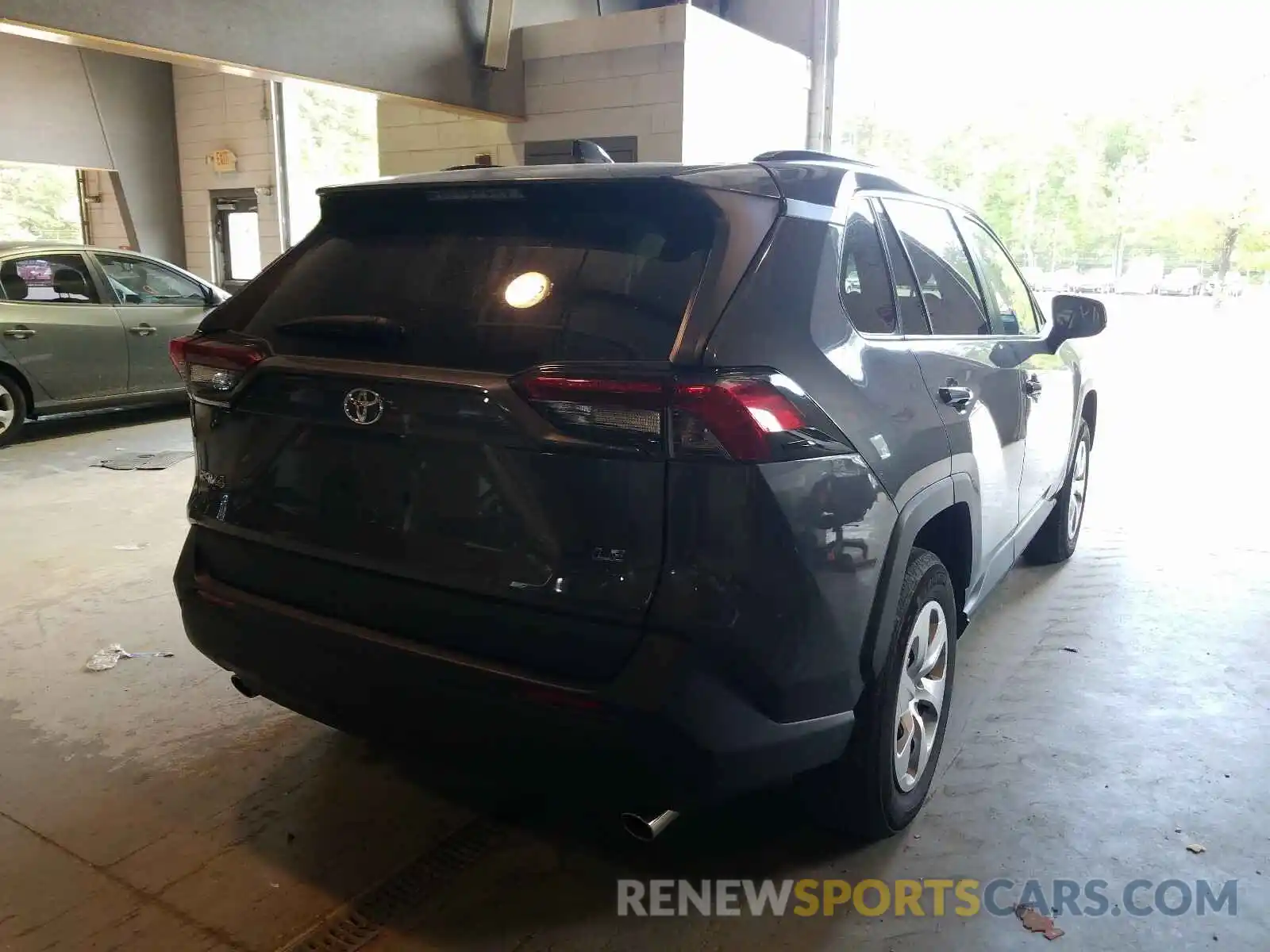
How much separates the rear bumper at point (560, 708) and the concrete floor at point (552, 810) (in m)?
0.15

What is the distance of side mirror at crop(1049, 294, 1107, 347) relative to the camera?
11.2 ft

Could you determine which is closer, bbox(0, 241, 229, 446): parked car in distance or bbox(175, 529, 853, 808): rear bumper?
bbox(175, 529, 853, 808): rear bumper

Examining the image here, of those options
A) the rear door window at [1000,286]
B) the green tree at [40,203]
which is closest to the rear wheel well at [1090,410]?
the rear door window at [1000,286]

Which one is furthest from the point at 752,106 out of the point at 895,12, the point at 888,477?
the point at 888,477

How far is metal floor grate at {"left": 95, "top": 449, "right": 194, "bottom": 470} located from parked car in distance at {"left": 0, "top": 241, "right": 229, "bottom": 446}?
0.92 meters

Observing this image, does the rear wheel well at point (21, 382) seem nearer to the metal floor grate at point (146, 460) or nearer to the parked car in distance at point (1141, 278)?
the metal floor grate at point (146, 460)

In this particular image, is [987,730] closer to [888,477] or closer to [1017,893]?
[1017,893]

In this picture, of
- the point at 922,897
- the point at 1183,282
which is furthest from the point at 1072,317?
the point at 1183,282

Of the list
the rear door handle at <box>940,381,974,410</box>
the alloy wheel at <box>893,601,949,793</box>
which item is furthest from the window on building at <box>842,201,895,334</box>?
the alloy wheel at <box>893,601,949,793</box>

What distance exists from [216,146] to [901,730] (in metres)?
12.7

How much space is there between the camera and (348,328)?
187cm

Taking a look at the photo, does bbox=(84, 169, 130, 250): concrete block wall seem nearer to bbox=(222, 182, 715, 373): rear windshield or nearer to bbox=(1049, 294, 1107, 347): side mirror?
bbox=(222, 182, 715, 373): rear windshield

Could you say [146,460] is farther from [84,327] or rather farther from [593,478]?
[593,478]

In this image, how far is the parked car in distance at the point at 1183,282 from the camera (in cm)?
995
